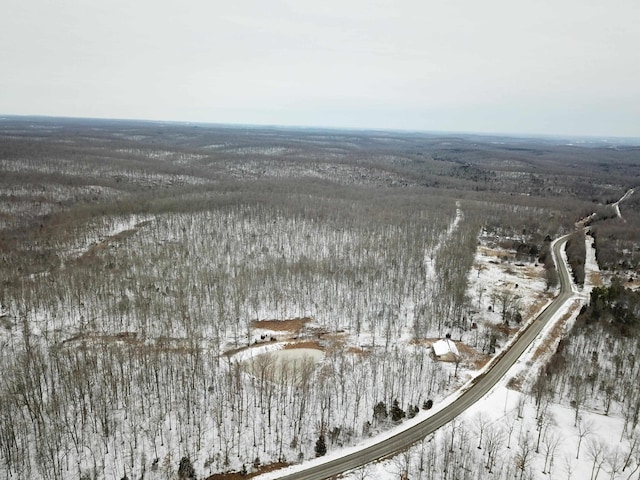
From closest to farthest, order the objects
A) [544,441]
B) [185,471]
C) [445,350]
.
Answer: [185,471] → [544,441] → [445,350]

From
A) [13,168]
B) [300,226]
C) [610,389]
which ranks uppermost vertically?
[13,168]

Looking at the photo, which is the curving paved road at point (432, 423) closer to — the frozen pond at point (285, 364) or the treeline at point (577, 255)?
the frozen pond at point (285, 364)

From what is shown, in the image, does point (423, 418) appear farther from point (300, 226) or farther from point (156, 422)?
point (300, 226)

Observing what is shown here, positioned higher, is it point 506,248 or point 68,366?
point 506,248

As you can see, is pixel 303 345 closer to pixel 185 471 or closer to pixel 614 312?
pixel 185 471

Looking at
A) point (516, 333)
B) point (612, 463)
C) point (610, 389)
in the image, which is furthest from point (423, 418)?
point (516, 333)

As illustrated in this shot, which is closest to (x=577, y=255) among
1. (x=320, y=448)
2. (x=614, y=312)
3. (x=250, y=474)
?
(x=614, y=312)
